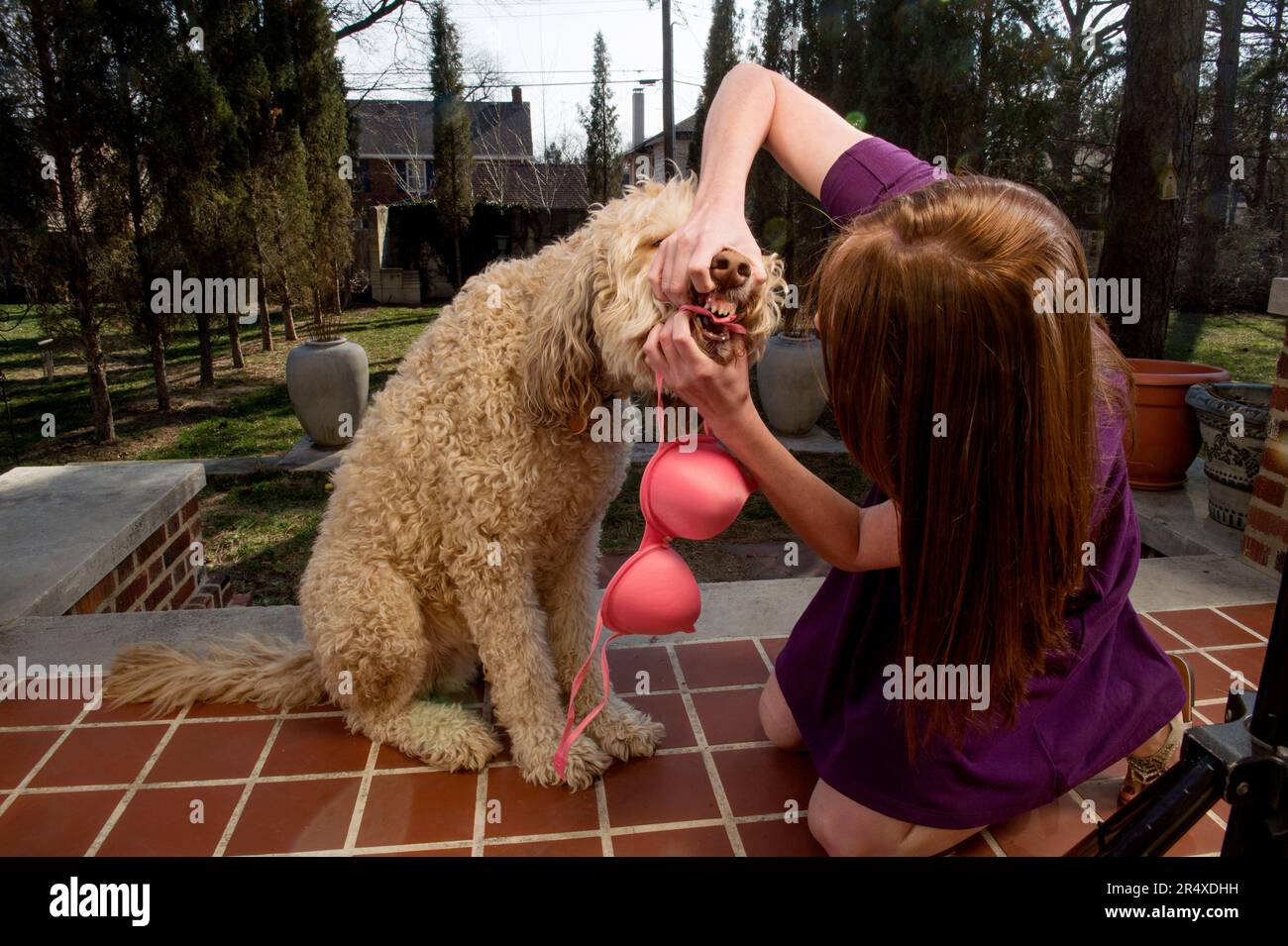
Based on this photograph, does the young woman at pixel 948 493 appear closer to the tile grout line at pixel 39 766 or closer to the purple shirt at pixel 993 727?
the purple shirt at pixel 993 727

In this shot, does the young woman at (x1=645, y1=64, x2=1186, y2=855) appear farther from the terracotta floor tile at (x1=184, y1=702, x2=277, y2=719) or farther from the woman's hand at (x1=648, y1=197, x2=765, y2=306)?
the terracotta floor tile at (x1=184, y1=702, x2=277, y2=719)

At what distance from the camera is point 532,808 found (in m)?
2.14

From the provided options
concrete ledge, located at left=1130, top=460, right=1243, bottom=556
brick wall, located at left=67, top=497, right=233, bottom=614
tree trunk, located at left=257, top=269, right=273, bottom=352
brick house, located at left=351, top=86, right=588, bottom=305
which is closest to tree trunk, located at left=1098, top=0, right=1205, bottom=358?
concrete ledge, located at left=1130, top=460, right=1243, bottom=556

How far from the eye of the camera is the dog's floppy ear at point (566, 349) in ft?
6.19

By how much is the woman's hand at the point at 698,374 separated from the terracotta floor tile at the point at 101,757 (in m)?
1.88

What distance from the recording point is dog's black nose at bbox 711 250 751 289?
1.60 metres

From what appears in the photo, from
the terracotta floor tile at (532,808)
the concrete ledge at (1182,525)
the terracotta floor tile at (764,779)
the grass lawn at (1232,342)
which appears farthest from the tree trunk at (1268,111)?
the terracotta floor tile at (532,808)

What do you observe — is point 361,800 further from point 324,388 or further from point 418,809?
point 324,388

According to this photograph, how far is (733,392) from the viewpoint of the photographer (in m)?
1.54

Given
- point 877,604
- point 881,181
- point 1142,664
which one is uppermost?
point 881,181

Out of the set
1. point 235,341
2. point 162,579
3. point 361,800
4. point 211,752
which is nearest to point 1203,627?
point 361,800

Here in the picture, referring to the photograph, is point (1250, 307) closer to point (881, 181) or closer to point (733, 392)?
point (881, 181)

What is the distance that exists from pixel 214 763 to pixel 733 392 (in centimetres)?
182
